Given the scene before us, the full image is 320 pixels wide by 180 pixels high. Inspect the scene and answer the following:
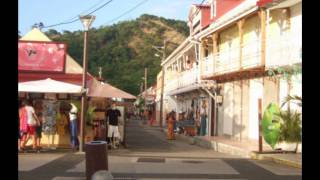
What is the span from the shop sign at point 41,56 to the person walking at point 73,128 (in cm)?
234

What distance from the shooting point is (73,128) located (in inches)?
832

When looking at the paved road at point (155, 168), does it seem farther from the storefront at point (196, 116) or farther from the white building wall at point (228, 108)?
the storefront at point (196, 116)

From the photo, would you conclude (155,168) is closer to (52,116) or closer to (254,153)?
(254,153)

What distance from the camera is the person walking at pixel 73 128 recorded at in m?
21.2

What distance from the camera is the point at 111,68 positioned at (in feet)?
291

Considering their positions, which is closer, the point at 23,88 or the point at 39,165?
the point at 39,165

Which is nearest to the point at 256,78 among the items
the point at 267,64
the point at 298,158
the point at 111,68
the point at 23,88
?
the point at 267,64

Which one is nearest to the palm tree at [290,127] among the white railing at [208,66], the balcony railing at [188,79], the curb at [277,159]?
the curb at [277,159]

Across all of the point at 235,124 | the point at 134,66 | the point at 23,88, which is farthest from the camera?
the point at 134,66

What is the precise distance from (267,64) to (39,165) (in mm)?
10969
